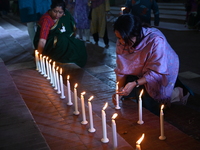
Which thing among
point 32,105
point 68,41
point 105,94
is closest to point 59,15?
point 68,41

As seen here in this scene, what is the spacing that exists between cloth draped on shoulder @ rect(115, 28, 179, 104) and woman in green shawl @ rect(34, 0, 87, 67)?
84.5 inches

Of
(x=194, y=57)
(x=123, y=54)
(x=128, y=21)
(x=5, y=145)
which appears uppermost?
(x=128, y=21)

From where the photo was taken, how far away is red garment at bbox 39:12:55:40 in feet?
15.8

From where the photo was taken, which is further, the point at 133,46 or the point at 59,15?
the point at 59,15

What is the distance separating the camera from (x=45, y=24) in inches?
190

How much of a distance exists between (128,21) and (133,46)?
40 centimetres

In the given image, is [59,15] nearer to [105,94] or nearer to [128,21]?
[105,94]

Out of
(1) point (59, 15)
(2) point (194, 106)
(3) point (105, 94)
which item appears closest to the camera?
(2) point (194, 106)

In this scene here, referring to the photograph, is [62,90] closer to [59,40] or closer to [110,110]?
[110,110]

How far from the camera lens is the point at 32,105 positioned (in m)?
3.16

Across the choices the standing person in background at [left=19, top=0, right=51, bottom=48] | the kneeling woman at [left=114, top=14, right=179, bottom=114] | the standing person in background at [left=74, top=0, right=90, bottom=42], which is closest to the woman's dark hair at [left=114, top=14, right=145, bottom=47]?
the kneeling woman at [left=114, top=14, right=179, bottom=114]

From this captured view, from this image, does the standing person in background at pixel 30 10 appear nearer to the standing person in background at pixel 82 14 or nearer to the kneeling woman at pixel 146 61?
the standing person in background at pixel 82 14

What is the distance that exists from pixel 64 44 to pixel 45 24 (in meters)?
0.54

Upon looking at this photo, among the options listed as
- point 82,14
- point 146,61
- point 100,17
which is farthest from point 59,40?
point 82,14
